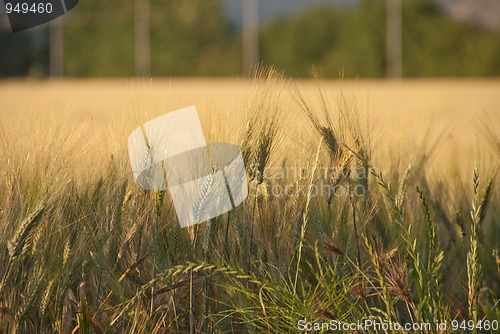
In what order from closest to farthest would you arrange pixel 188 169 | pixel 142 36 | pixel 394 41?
1. pixel 188 169
2. pixel 394 41
3. pixel 142 36

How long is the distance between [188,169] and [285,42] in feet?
67.9

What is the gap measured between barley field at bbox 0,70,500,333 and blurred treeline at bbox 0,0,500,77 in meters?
19.3

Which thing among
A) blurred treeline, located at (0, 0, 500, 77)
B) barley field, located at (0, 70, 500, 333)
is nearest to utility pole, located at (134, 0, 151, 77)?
blurred treeline, located at (0, 0, 500, 77)

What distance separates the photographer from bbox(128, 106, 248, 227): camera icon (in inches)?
67.8

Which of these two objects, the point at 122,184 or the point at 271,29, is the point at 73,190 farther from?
the point at 271,29

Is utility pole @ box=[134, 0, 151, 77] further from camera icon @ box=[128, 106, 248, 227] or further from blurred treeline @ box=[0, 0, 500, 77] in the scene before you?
camera icon @ box=[128, 106, 248, 227]

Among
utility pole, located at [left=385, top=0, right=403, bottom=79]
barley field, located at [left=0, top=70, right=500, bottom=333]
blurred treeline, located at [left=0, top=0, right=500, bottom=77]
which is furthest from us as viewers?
blurred treeline, located at [left=0, top=0, right=500, bottom=77]

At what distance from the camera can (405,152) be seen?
93.0 inches

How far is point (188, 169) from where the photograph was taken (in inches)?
69.5

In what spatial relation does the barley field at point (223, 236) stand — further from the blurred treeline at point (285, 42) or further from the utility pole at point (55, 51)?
the utility pole at point (55, 51)

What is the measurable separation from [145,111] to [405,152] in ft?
2.97

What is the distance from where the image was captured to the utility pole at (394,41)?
2044 centimetres

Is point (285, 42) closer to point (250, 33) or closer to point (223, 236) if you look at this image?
point (250, 33)

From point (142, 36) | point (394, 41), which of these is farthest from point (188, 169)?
point (142, 36)
